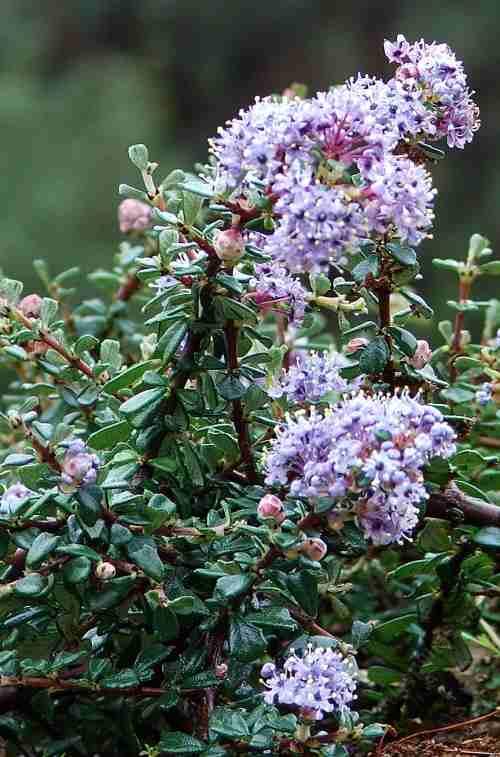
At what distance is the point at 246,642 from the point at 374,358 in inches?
10.2

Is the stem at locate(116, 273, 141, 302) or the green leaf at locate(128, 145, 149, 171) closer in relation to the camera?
the green leaf at locate(128, 145, 149, 171)

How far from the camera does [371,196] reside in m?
0.75

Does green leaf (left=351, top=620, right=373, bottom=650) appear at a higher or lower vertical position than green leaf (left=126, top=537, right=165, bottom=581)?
lower

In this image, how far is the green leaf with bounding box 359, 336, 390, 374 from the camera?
0.94 meters

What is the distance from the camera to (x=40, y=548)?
827 millimetres

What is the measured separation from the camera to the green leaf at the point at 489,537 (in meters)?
0.96

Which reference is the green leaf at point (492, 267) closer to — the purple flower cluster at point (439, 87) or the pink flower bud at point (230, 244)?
the purple flower cluster at point (439, 87)

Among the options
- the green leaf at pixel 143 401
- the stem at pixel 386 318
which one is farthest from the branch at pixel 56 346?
the stem at pixel 386 318

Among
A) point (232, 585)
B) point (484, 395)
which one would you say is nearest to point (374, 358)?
point (484, 395)

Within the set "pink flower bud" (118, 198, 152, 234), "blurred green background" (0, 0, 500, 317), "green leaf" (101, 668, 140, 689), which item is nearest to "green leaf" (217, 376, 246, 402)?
"green leaf" (101, 668, 140, 689)

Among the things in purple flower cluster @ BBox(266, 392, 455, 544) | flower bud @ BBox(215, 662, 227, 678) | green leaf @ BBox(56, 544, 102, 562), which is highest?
purple flower cluster @ BBox(266, 392, 455, 544)

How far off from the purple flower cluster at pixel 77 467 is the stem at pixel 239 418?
0.14 meters

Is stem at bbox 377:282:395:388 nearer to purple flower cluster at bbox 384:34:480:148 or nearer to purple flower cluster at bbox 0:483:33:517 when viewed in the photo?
purple flower cluster at bbox 384:34:480:148

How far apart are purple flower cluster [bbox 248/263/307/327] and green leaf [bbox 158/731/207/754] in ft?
1.07
